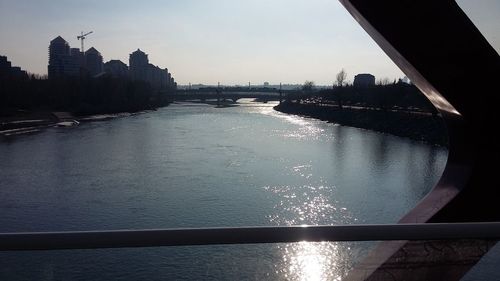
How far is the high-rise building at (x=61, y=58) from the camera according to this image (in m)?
40.7

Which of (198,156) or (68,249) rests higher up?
(68,249)

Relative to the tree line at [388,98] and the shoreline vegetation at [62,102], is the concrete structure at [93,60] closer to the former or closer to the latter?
the shoreline vegetation at [62,102]

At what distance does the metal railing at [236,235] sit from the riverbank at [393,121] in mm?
12997

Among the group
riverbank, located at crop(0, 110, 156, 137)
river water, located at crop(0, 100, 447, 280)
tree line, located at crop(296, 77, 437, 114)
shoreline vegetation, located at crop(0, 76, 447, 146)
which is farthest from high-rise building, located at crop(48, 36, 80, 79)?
river water, located at crop(0, 100, 447, 280)

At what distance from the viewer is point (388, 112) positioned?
19.3 metres

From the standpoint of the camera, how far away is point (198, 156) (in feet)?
31.5

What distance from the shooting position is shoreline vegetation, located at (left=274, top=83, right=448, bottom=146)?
1536cm

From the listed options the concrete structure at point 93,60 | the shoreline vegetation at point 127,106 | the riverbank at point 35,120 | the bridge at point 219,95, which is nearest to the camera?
the riverbank at point 35,120


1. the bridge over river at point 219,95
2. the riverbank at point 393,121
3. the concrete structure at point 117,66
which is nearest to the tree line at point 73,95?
the bridge over river at point 219,95

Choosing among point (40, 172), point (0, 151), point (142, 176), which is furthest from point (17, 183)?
point (0, 151)

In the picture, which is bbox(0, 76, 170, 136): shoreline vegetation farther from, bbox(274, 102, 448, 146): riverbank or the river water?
bbox(274, 102, 448, 146): riverbank

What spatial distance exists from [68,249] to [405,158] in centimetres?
1057

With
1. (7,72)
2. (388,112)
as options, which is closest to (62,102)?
(7,72)

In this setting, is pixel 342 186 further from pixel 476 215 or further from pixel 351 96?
pixel 351 96
